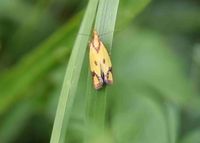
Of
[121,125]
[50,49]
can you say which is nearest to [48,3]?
[50,49]

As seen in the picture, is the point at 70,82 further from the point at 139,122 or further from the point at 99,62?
the point at 139,122

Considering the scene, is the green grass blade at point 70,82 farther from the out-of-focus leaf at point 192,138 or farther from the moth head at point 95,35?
the out-of-focus leaf at point 192,138

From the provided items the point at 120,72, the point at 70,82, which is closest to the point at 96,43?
the point at 70,82

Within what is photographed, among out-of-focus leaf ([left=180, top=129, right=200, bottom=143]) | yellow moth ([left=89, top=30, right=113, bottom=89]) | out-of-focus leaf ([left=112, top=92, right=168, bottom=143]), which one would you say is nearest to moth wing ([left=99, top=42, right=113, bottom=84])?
yellow moth ([left=89, top=30, right=113, bottom=89])

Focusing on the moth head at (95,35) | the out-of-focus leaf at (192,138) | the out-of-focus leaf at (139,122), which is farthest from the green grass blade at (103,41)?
the out-of-focus leaf at (192,138)

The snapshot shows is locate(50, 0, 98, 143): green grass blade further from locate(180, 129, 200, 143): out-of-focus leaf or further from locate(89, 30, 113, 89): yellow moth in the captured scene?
locate(180, 129, 200, 143): out-of-focus leaf
